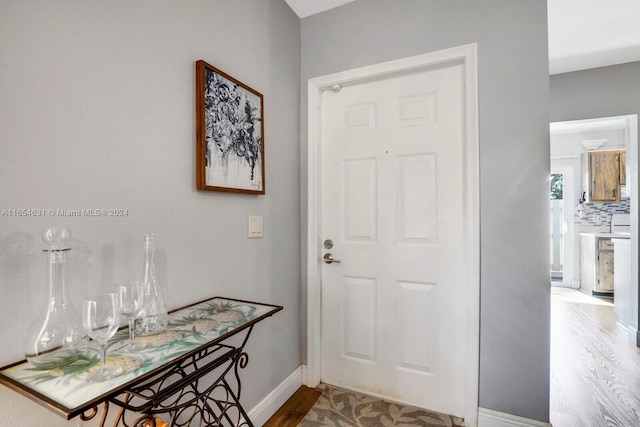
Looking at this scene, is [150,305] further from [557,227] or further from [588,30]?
[557,227]

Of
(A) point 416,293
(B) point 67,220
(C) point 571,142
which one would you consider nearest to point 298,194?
(A) point 416,293

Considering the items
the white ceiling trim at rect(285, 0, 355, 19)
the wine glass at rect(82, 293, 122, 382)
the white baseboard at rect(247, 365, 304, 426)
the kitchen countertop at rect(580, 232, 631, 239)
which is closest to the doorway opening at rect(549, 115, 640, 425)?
the kitchen countertop at rect(580, 232, 631, 239)

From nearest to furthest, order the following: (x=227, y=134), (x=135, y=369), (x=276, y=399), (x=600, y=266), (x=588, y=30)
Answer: (x=135, y=369)
(x=227, y=134)
(x=276, y=399)
(x=588, y=30)
(x=600, y=266)

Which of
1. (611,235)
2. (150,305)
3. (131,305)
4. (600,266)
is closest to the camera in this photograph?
(131,305)

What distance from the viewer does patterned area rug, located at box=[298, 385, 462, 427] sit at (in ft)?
5.77

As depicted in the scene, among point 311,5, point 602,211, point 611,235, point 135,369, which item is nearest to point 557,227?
point 602,211

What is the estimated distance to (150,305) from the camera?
1.04m

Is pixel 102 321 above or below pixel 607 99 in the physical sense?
below

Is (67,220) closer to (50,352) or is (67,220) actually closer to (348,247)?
(50,352)

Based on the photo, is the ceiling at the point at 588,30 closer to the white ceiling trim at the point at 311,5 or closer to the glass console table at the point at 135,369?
the white ceiling trim at the point at 311,5

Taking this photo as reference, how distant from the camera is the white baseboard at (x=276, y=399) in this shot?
1705 millimetres

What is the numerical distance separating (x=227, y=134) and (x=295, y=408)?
1593 mm

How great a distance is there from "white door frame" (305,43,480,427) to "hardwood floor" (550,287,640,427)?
0.66 m

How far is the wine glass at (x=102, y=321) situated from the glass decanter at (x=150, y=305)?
0.18 meters
